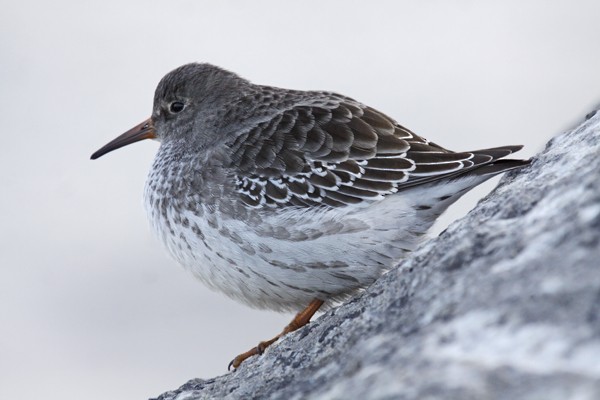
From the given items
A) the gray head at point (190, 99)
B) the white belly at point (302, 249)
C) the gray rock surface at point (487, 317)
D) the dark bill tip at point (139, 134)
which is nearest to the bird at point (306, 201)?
the white belly at point (302, 249)

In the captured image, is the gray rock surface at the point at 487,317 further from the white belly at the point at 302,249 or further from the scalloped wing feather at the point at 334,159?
the scalloped wing feather at the point at 334,159

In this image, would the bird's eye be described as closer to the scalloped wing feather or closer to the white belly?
the scalloped wing feather

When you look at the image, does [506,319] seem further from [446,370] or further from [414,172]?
[414,172]

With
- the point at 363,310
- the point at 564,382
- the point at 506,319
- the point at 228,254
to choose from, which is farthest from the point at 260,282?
the point at 564,382

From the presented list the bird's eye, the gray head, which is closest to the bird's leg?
the gray head

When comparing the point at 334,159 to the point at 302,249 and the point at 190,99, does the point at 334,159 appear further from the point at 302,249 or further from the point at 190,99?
the point at 190,99

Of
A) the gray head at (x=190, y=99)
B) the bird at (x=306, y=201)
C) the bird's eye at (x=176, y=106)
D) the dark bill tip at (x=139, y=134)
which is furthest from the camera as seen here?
the dark bill tip at (x=139, y=134)

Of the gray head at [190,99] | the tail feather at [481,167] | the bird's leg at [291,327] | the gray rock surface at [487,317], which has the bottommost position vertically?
the gray rock surface at [487,317]
